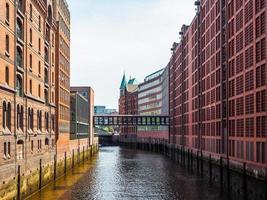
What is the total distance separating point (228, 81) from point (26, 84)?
25177 millimetres

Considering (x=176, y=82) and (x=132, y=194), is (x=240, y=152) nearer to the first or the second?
(x=132, y=194)

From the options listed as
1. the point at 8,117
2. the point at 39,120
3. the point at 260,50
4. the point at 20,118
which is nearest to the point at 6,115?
the point at 8,117

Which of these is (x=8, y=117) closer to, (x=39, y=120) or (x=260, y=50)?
(x=39, y=120)

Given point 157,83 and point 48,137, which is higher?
point 157,83

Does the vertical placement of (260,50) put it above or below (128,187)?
above

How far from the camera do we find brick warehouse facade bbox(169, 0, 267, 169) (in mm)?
46513

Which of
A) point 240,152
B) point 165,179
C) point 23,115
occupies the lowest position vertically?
point 165,179

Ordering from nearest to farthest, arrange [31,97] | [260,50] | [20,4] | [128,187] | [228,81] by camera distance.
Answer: [260,50] < [20,4] < [31,97] < [128,187] < [228,81]

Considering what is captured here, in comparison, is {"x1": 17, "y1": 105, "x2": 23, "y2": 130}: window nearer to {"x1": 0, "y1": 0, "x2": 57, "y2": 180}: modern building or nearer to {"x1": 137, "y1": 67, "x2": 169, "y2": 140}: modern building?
{"x1": 0, "y1": 0, "x2": 57, "y2": 180}: modern building

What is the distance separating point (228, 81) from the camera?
6103 centimetres

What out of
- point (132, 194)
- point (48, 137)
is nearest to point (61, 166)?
point (48, 137)

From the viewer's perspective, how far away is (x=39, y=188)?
5219 centimetres

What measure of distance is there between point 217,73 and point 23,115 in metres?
30.8

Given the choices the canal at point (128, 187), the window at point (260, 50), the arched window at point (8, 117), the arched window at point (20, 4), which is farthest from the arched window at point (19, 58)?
the window at point (260, 50)
